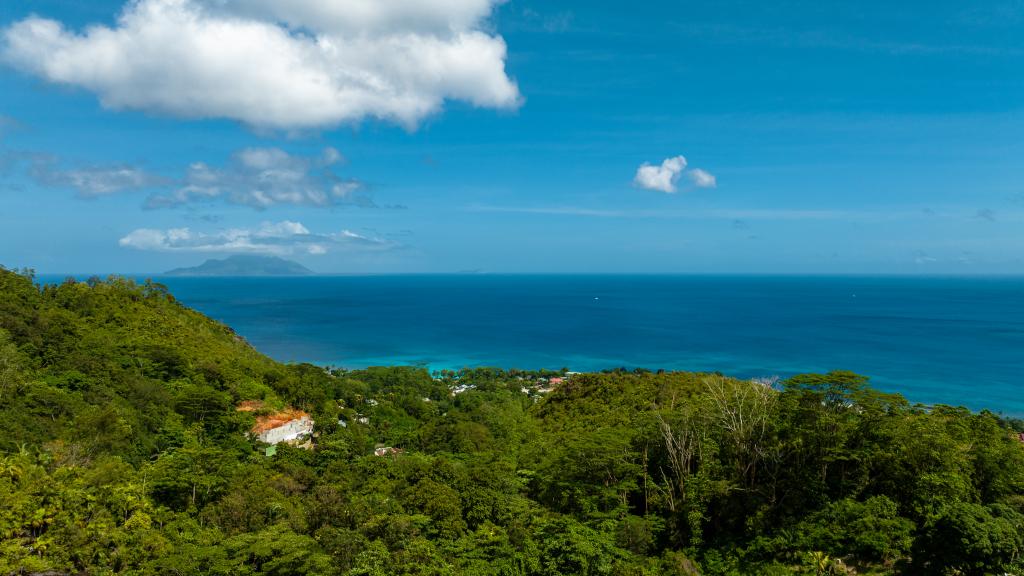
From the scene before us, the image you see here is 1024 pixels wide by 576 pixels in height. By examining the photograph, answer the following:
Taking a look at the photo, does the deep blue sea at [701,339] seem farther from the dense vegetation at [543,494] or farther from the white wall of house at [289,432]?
the dense vegetation at [543,494]

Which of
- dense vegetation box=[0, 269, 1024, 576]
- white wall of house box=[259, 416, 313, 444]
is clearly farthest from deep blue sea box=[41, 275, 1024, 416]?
dense vegetation box=[0, 269, 1024, 576]

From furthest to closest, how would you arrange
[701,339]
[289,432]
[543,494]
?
[701,339]
[289,432]
[543,494]

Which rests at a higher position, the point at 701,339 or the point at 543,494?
the point at 543,494

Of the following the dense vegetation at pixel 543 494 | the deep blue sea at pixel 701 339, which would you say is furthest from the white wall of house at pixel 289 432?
the deep blue sea at pixel 701 339

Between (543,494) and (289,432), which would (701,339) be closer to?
(289,432)

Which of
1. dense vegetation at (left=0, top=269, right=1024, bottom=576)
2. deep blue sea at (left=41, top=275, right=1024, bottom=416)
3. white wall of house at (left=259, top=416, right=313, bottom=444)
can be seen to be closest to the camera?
dense vegetation at (left=0, top=269, right=1024, bottom=576)

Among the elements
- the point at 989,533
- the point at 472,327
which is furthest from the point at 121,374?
the point at 472,327

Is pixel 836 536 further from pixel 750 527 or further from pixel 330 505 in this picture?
pixel 330 505

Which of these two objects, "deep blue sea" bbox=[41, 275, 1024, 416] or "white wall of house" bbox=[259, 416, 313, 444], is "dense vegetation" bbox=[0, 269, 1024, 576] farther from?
"deep blue sea" bbox=[41, 275, 1024, 416]

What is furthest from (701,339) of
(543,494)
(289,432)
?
(543,494)
